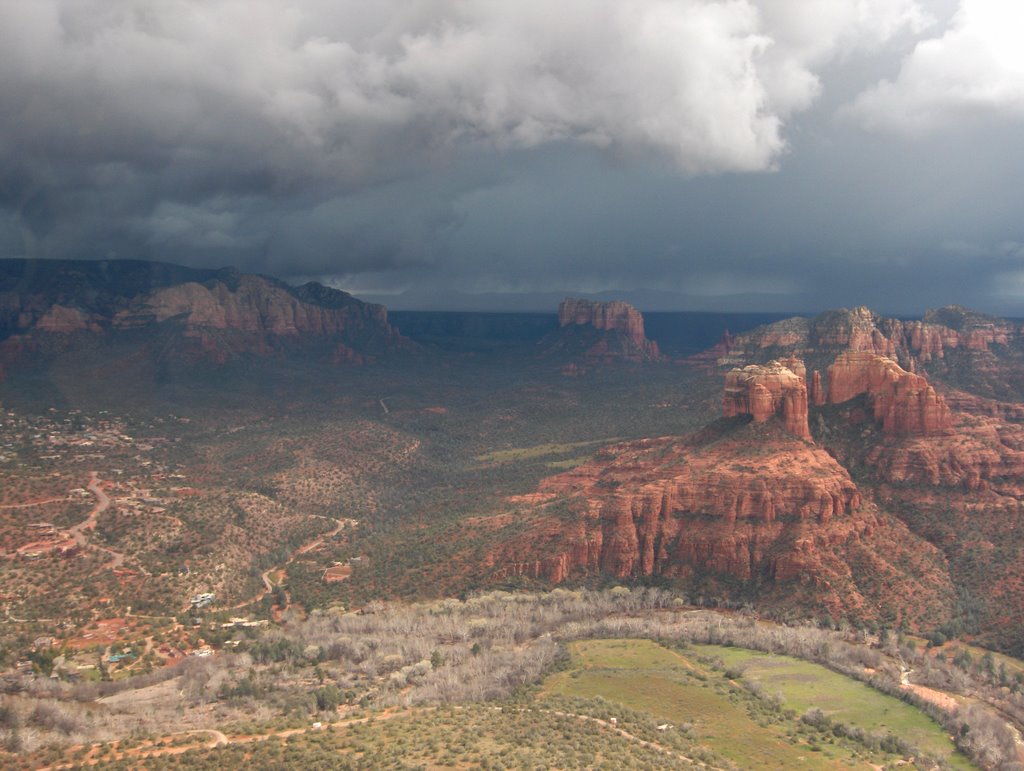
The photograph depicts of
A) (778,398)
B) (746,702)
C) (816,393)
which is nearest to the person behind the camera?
(746,702)

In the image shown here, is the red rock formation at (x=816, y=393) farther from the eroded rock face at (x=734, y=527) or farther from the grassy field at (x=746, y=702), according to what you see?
the grassy field at (x=746, y=702)

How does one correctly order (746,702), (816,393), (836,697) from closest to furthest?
(746,702)
(836,697)
(816,393)

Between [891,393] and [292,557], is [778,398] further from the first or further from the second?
[292,557]

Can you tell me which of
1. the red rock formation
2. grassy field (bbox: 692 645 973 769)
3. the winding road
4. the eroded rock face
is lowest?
the winding road

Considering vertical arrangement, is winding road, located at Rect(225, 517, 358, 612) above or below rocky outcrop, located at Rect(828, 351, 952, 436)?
below

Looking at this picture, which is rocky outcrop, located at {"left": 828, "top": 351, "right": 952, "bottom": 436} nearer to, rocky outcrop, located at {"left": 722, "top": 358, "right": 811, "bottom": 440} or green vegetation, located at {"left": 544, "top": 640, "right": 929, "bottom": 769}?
rocky outcrop, located at {"left": 722, "top": 358, "right": 811, "bottom": 440}

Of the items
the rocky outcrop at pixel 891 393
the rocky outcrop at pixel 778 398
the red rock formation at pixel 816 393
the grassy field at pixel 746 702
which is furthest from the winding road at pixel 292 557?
the rocky outcrop at pixel 891 393

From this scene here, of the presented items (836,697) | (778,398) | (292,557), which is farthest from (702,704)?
(292,557)

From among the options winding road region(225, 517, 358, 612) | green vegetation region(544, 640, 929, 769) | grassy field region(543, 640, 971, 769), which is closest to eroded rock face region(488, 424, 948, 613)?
grassy field region(543, 640, 971, 769)
